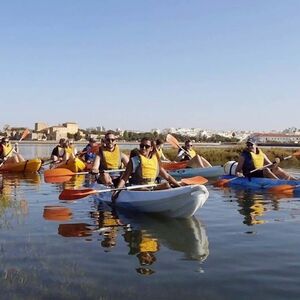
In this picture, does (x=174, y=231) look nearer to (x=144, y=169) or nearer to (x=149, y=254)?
(x=149, y=254)

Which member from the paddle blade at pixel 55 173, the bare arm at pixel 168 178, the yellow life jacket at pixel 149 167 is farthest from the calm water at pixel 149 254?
the paddle blade at pixel 55 173

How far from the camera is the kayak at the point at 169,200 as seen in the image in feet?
30.0

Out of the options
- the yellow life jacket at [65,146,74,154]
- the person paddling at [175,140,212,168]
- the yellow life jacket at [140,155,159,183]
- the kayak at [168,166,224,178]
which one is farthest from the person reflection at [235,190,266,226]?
the yellow life jacket at [65,146,74,154]

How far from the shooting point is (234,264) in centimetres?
652

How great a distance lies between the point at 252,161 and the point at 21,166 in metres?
11.7

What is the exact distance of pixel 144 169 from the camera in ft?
34.8

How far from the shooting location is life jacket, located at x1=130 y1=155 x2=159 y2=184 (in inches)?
413

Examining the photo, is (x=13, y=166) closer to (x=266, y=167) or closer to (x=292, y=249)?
(x=266, y=167)

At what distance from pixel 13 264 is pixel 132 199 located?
4.24m

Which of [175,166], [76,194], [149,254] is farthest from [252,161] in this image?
[149,254]

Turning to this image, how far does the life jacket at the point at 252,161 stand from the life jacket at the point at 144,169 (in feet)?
19.4

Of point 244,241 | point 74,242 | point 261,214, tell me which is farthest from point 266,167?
point 74,242

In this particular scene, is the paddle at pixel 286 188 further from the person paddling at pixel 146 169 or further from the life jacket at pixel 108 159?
the life jacket at pixel 108 159

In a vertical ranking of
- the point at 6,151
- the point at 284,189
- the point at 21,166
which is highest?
the point at 6,151
